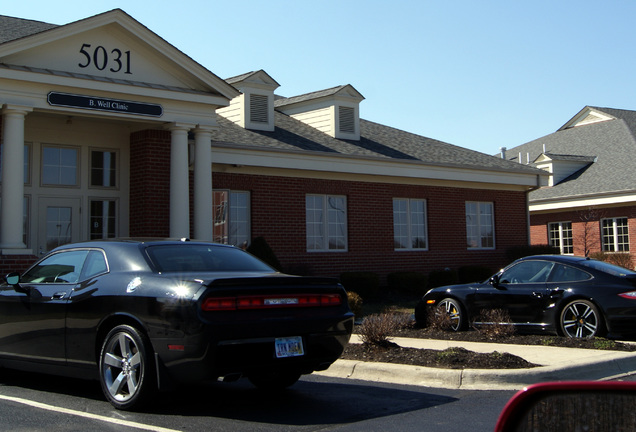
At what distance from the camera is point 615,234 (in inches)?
1125

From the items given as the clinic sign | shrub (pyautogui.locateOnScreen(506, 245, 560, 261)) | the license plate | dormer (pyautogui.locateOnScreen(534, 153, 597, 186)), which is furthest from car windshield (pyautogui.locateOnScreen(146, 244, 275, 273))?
dormer (pyautogui.locateOnScreen(534, 153, 597, 186))

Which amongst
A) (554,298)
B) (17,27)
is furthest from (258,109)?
(554,298)

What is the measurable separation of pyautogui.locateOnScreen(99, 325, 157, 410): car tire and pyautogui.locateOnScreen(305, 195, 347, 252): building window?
13.7 m

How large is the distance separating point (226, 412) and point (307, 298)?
1228 millimetres

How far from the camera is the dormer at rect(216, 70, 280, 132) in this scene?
20.6 meters

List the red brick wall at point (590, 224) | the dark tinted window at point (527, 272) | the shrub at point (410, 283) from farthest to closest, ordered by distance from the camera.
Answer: the red brick wall at point (590, 224) < the shrub at point (410, 283) < the dark tinted window at point (527, 272)

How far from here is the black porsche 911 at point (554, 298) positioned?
9.75 m

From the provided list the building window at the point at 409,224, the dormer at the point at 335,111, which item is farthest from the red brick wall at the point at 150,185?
the building window at the point at 409,224

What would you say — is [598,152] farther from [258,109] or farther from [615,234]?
[258,109]

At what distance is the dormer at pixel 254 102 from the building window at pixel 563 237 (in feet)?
51.1

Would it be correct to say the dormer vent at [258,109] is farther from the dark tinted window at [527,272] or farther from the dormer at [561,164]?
the dormer at [561,164]

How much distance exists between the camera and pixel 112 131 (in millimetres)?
17266

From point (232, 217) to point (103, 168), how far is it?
11.4 ft

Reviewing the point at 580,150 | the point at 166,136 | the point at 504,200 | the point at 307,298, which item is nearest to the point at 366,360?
the point at 307,298
